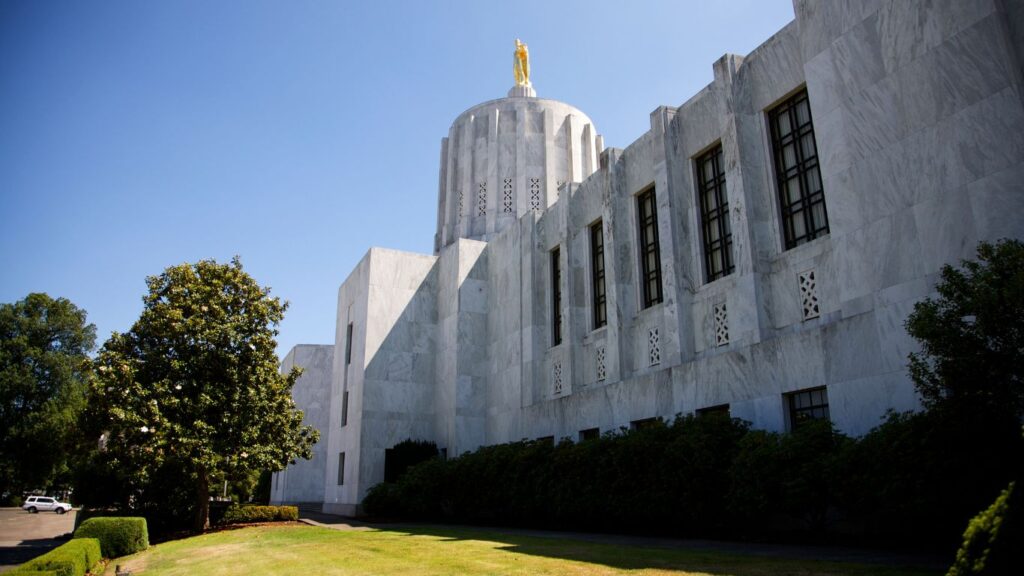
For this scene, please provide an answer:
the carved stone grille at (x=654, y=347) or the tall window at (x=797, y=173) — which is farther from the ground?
the tall window at (x=797, y=173)

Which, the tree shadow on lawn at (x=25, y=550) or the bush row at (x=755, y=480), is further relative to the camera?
the tree shadow on lawn at (x=25, y=550)

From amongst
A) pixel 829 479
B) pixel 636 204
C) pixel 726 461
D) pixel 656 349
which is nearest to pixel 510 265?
pixel 636 204

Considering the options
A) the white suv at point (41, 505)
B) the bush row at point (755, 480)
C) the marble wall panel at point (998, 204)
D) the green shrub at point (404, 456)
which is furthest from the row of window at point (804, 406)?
the white suv at point (41, 505)

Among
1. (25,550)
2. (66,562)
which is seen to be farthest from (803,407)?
(25,550)

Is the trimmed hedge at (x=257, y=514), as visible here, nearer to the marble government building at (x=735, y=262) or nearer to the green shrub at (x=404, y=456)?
the marble government building at (x=735, y=262)

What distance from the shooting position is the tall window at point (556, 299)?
93.8ft

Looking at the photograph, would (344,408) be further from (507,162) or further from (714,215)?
(714,215)

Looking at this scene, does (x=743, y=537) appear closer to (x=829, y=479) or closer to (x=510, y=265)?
(x=829, y=479)

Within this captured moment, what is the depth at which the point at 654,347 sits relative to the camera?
22203 mm

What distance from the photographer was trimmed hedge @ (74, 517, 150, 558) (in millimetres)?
19578

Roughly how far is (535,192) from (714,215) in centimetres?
2013

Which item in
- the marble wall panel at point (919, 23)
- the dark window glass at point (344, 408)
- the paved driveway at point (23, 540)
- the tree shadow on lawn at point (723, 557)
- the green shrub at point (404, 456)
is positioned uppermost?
the marble wall panel at point (919, 23)

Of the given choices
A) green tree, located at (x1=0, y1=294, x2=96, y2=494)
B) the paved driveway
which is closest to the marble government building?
the paved driveway

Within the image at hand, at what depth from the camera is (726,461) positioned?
586 inches
